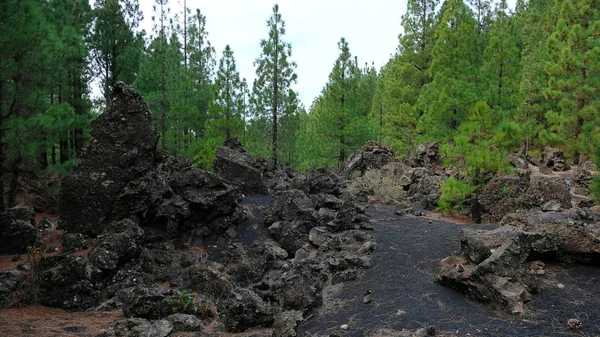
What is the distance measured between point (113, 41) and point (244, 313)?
686 inches

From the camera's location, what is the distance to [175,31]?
25.6m

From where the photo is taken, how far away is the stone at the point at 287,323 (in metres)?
5.58

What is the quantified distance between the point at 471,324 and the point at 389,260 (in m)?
2.84

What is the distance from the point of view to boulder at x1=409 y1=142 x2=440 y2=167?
20.1 metres

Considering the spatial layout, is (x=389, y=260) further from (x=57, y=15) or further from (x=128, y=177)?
(x=57, y=15)

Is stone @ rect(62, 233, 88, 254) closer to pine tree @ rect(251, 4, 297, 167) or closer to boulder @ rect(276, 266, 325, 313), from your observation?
boulder @ rect(276, 266, 325, 313)

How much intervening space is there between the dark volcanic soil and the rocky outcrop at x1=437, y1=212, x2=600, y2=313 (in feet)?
0.54

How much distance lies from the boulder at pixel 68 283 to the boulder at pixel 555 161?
66.5ft

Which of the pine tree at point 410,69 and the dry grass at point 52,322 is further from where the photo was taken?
the pine tree at point 410,69

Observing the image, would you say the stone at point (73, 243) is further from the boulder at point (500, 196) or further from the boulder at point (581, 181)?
the boulder at point (581, 181)

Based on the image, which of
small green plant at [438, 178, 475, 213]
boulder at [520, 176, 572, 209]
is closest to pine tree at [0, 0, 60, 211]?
small green plant at [438, 178, 475, 213]

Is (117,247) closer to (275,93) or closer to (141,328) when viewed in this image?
(141,328)

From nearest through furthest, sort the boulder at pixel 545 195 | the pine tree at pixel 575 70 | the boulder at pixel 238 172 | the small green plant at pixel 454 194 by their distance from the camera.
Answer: the boulder at pixel 545 195 < the small green plant at pixel 454 194 < the boulder at pixel 238 172 < the pine tree at pixel 575 70

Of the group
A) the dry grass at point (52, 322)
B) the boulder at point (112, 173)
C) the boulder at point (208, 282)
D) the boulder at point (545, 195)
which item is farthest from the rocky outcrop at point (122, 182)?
the boulder at point (545, 195)
